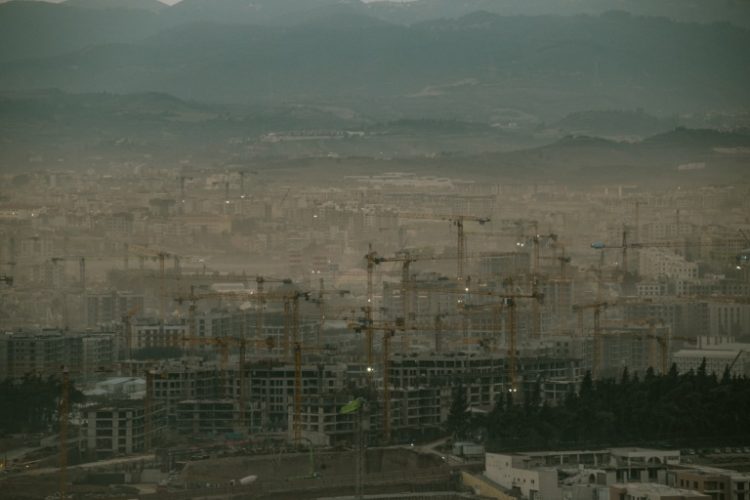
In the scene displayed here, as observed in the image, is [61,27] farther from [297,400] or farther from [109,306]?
[297,400]

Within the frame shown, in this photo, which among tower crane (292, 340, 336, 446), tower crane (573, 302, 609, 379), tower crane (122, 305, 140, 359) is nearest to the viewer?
tower crane (292, 340, 336, 446)

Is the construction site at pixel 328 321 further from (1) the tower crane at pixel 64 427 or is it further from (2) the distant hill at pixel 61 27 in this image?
(2) the distant hill at pixel 61 27

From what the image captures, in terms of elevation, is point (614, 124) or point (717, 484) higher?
point (614, 124)

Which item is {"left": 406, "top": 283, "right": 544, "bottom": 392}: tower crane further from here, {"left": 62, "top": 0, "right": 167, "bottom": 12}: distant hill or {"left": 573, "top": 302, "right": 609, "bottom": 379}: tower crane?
{"left": 62, "top": 0, "right": 167, "bottom": 12}: distant hill

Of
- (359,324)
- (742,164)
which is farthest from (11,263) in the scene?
(742,164)

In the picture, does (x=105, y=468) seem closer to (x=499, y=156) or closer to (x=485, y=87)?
(x=499, y=156)

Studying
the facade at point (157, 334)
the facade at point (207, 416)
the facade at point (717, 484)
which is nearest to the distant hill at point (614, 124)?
the facade at point (157, 334)

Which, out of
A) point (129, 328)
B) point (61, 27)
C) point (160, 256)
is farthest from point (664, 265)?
point (61, 27)

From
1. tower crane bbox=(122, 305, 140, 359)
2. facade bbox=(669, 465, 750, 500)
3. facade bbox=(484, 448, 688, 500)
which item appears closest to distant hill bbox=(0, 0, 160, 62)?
tower crane bbox=(122, 305, 140, 359)
